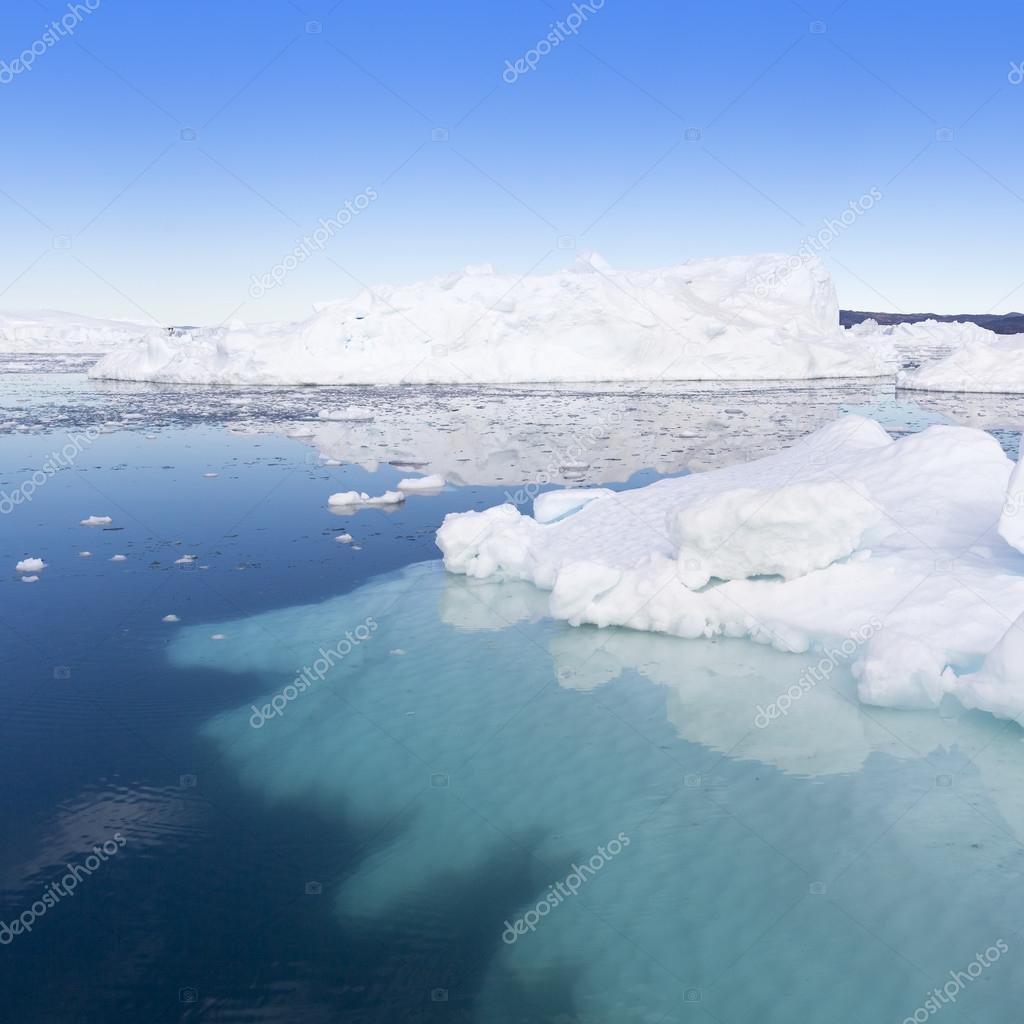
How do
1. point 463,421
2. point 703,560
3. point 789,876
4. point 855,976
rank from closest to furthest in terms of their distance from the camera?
1. point 855,976
2. point 789,876
3. point 703,560
4. point 463,421

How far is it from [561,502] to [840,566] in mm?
4498

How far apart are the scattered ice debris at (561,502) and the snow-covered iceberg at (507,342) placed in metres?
26.5

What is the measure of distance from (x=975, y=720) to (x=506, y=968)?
425cm

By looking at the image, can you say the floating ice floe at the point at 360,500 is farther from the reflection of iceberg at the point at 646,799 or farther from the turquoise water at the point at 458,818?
the reflection of iceberg at the point at 646,799

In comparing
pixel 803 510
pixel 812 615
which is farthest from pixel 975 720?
pixel 803 510

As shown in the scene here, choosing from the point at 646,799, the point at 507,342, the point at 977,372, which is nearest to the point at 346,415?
the point at 507,342

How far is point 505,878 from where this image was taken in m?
4.92

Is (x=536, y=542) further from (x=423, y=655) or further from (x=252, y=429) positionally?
(x=252, y=429)

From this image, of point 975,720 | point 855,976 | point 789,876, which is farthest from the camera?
point 975,720

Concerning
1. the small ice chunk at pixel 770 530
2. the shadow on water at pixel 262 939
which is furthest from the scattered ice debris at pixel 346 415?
the shadow on water at pixel 262 939

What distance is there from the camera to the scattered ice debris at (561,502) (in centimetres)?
1179

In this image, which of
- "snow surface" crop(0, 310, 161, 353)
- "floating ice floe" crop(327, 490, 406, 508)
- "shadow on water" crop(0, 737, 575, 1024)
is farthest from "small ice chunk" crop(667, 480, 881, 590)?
"snow surface" crop(0, 310, 161, 353)

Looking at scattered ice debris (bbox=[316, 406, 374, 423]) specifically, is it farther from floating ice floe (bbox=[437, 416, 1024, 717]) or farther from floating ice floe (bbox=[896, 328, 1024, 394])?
floating ice floe (bbox=[896, 328, 1024, 394])

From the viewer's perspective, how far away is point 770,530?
8.10 meters
